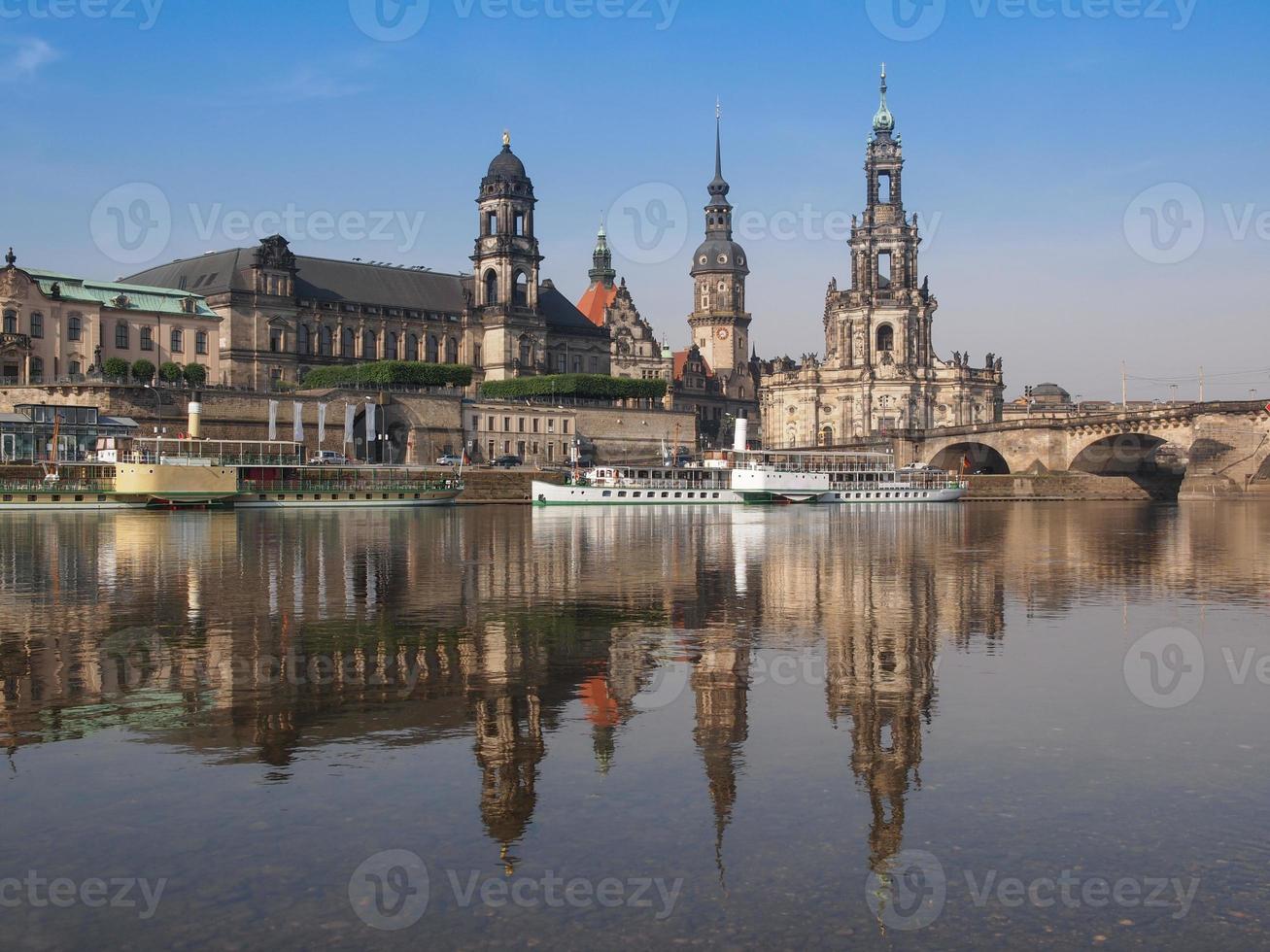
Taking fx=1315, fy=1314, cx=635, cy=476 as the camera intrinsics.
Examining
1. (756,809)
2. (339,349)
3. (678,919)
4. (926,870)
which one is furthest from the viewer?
(339,349)

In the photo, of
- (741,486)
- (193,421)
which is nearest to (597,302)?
(741,486)

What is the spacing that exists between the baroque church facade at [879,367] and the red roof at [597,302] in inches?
823

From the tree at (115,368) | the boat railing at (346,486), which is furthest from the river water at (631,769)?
the tree at (115,368)

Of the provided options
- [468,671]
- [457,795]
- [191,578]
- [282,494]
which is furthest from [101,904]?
[282,494]

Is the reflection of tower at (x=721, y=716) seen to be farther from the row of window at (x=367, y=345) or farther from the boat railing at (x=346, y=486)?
the row of window at (x=367, y=345)

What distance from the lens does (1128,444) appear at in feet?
336

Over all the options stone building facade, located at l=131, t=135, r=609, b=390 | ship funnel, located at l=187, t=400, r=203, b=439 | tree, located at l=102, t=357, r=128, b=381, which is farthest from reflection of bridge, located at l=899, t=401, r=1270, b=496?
tree, located at l=102, t=357, r=128, b=381

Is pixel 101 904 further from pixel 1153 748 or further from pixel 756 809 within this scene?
pixel 1153 748

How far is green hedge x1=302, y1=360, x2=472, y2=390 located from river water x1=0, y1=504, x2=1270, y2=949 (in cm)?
7270

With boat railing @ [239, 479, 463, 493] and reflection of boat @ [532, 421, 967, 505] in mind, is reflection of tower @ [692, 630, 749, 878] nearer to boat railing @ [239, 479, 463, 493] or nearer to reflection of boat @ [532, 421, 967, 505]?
boat railing @ [239, 479, 463, 493]

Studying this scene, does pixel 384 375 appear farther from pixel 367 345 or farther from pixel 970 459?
pixel 970 459

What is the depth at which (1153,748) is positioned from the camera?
1170cm

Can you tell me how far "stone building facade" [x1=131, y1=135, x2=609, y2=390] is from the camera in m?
98.0

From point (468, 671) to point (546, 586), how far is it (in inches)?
384
